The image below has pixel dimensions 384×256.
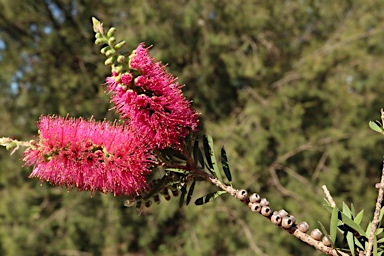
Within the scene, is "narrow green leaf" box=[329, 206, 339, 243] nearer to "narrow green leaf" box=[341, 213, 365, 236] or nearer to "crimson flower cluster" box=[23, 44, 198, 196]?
"narrow green leaf" box=[341, 213, 365, 236]

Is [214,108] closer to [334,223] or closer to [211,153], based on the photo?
[211,153]

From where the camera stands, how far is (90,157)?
1.89 ft

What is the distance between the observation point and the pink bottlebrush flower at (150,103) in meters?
0.55

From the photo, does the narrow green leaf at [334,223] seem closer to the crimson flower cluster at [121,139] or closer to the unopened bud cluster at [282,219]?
the unopened bud cluster at [282,219]

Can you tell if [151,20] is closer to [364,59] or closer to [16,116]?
[16,116]

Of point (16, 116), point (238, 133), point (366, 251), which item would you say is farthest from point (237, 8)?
point (366, 251)

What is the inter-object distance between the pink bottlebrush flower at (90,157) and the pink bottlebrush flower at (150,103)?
0.02 m

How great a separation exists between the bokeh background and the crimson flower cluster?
2.96 metres

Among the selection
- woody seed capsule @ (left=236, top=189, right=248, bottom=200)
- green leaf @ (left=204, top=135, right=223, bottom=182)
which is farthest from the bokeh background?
woody seed capsule @ (left=236, top=189, right=248, bottom=200)

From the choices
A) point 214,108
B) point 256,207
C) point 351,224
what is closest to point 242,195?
point 256,207

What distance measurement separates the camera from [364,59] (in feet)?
12.7

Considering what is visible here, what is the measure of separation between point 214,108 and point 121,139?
346 cm

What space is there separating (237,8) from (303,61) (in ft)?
2.39

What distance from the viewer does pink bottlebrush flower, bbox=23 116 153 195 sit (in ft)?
1.86
